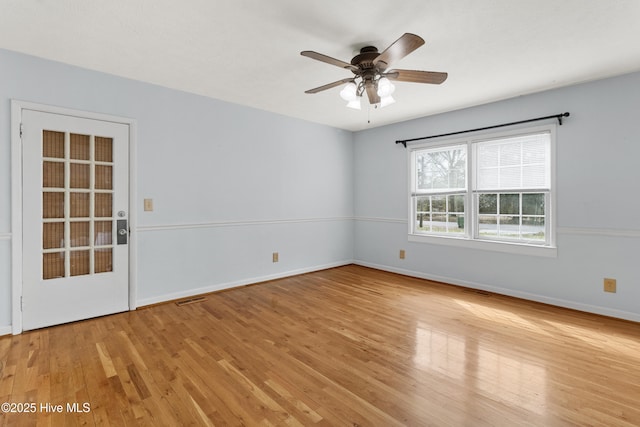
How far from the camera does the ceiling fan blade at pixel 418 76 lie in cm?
242

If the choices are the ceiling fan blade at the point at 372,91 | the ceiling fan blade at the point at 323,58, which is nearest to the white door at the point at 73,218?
the ceiling fan blade at the point at 323,58

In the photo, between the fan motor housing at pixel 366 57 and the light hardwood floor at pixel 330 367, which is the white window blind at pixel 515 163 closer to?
the light hardwood floor at pixel 330 367

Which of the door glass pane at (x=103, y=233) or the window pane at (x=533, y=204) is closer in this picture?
the door glass pane at (x=103, y=233)

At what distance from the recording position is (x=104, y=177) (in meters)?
3.24

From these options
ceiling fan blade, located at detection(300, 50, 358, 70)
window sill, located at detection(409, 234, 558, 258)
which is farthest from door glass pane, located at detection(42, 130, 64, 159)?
window sill, located at detection(409, 234, 558, 258)

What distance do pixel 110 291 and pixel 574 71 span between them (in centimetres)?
528

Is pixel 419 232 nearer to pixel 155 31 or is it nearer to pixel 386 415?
pixel 386 415

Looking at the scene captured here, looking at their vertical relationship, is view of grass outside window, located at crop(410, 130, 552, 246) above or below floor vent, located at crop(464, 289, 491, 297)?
above

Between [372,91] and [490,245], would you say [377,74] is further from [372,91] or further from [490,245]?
[490,245]

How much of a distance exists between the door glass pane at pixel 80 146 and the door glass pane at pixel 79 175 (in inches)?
3.5

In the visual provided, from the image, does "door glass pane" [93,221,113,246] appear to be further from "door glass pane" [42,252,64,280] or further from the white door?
"door glass pane" [42,252,64,280]

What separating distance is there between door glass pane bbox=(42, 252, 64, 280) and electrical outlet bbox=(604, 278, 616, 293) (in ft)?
18.2

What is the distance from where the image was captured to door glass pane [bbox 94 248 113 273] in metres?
3.21

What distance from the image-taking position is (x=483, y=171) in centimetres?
419
